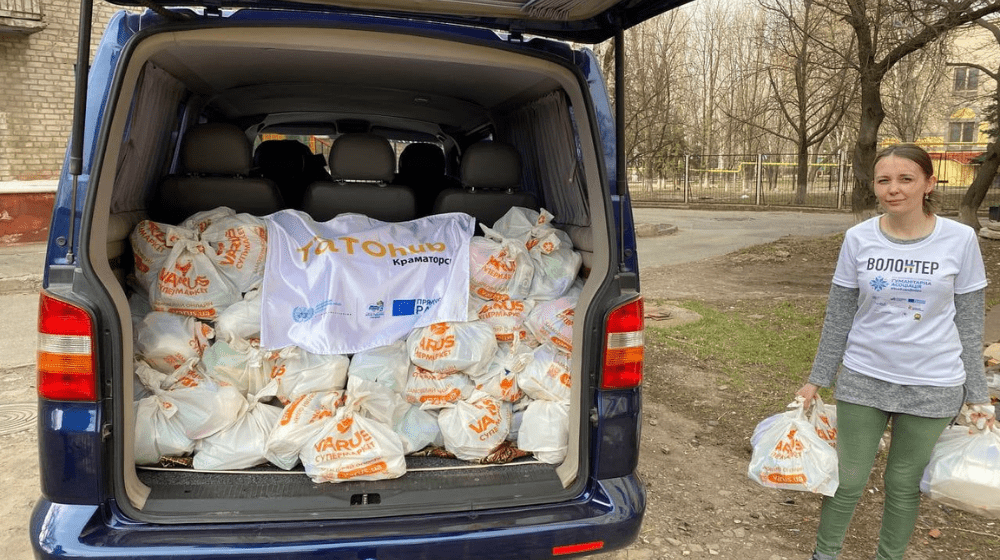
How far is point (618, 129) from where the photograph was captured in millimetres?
2566

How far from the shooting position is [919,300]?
8.35 feet

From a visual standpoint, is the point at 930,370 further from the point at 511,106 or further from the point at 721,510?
the point at 511,106

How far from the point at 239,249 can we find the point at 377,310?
24.4 inches

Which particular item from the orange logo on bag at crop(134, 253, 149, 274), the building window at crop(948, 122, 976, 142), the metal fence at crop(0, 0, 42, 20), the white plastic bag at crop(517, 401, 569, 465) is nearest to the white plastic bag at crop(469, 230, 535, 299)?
the white plastic bag at crop(517, 401, 569, 465)

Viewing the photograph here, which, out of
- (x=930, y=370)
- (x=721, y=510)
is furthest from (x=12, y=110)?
(x=930, y=370)

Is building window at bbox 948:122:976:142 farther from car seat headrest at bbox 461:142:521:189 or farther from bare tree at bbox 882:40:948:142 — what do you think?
car seat headrest at bbox 461:142:521:189

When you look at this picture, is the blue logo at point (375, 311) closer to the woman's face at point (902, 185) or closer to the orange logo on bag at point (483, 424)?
the orange logo on bag at point (483, 424)

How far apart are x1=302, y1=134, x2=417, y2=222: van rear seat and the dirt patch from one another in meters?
1.88

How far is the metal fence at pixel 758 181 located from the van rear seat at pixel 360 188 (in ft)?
76.9

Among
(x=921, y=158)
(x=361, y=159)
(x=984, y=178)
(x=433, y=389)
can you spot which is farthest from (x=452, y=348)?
(x=984, y=178)

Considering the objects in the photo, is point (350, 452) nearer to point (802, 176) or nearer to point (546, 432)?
point (546, 432)

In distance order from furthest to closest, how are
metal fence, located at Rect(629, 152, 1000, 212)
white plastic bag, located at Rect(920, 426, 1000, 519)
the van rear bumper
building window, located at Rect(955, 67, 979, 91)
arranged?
building window, located at Rect(955, 67, 979, 91) → metal fence, located at Rect(629, 152, 1000, 212) → white plastic bag, located at Rect(920, 426, 1000, 519) → the van rear bumper

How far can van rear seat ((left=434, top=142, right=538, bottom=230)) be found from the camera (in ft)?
11.3

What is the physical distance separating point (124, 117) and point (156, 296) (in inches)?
31.8
